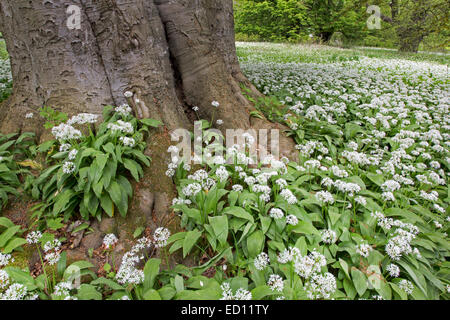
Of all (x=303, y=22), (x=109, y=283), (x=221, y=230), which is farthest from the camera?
(x=303, y=22)

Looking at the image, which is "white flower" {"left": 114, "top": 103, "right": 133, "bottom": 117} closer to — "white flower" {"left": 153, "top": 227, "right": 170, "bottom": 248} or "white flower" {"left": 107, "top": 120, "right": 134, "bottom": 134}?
"white flower" {"left": 107, "top": 120, "right": 134, "bottom": 134}

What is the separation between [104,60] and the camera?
10.6 ft

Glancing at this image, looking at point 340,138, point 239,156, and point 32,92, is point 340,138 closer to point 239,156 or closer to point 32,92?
point 239,156

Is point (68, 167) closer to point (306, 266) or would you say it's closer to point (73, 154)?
point (73, 154)

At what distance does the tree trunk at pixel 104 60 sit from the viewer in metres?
3.04

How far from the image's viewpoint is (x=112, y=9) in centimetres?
306

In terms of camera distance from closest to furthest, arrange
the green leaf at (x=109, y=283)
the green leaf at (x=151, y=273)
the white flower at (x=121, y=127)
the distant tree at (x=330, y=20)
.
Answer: the green leaf at (x=109, y=283), the green leaf at (x=151, y=273), the white flower at (x=121, y=127), the distant tree at (x=330, y=20)

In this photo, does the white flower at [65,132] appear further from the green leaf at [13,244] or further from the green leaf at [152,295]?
the green leaf at [152,295]

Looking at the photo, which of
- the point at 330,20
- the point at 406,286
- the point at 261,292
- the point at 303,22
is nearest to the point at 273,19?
the point at 303,22

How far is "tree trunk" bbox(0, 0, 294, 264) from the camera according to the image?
3041mm

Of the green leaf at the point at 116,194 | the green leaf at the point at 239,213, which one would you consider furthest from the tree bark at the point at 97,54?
the green leaf at the point at 239,213

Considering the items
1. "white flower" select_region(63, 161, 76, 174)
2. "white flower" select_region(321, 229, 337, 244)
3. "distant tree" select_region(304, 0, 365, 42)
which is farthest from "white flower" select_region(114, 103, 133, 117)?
"distant tree" select_region(304, 0, 365, 42)

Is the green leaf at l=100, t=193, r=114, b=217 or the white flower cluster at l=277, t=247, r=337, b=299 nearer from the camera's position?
the white flower cluster at l=277, t=247, r=337, b=299
